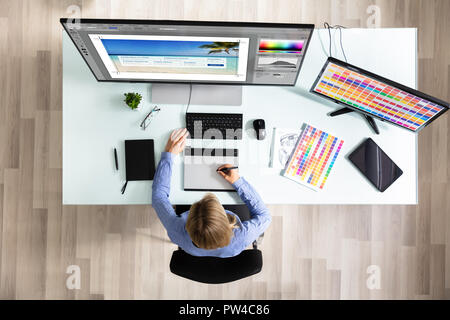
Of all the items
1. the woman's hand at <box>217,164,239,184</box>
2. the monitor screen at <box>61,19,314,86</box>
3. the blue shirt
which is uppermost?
the monitor screen at <box>61,19,314,86</box>

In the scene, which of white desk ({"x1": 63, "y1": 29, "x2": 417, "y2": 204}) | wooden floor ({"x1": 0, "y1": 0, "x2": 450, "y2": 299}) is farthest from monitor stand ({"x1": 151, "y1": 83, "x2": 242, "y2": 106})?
wooden floor ({"x1": 0, "y1": 0, "x2": 450, "y2": 299})

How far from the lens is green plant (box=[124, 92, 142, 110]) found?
143 cm

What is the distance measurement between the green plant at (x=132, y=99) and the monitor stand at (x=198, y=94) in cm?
9

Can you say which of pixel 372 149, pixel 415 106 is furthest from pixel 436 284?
pixel 415 106

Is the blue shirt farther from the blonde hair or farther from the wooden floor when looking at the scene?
the wooden floor

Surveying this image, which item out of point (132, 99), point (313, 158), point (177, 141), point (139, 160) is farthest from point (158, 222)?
point (313, 158)

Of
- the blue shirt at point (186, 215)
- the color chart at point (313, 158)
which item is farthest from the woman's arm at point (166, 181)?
the color chart at point (313, 158)

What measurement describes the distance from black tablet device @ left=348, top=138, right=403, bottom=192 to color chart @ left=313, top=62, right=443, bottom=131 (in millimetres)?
168

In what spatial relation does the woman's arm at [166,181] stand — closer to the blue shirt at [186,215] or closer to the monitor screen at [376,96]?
the blue shirt at [186,215]

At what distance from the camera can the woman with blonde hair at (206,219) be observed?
45.2 inches

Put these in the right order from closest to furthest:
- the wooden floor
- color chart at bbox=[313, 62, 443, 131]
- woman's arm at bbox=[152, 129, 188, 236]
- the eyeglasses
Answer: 1. color chart at bbox=[313, 62, 443, 131]
2. woman's arm at bbox=[152, 129, 188, 236]
3. the eyeglasses
4. the wooden floor

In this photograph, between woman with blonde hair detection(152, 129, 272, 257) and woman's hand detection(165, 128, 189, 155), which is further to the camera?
woman's hand detection(165, 128, 189, 155)

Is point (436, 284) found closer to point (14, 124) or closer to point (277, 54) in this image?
point (277, 54)

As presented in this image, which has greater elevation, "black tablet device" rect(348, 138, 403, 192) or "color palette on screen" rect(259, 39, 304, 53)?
"color palette on screen" rect(259, 39, 304, 53)
